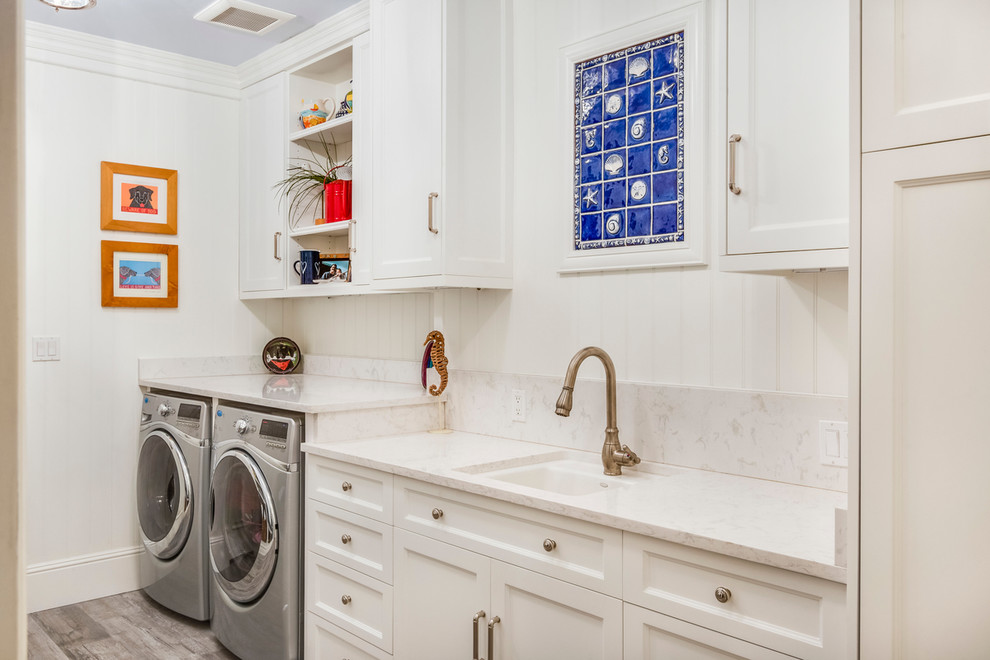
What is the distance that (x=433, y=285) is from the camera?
2475 millimetres

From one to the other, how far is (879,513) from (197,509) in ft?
8.76

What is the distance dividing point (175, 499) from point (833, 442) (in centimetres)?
266

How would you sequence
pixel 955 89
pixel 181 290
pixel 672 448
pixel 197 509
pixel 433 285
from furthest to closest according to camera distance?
pixel 181 290
pixel 197 509
pixel 433 285
pixel 672 448
pixel 955 89

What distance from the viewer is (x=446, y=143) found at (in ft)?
7.92

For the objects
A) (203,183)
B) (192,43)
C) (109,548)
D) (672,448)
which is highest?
(192,43)

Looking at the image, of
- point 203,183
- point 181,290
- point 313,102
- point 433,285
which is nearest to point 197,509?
point 181,290

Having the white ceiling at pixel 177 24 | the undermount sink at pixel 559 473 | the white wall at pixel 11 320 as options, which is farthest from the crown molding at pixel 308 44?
the white wall at pixel 11 320

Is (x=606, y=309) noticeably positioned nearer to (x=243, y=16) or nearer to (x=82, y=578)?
(x=243, y=16)

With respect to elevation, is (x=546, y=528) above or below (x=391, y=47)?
below

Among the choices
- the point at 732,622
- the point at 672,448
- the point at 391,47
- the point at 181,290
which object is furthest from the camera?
the point at 181,290

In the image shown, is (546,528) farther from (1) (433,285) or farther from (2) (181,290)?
(2) (181,290)

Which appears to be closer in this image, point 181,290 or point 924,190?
point 924,190

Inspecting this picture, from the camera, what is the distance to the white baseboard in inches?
126

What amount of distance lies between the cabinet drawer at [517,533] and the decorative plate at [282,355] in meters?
1.87
